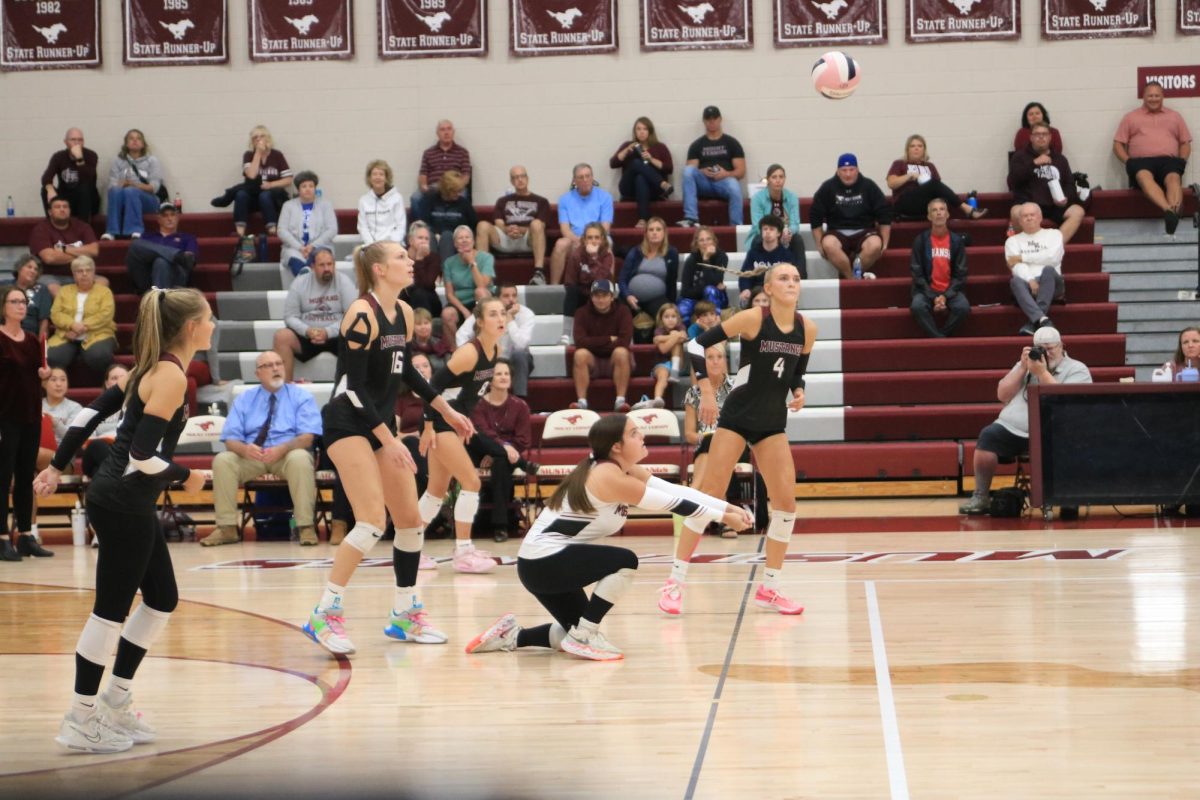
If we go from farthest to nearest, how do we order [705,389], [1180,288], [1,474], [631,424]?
[1180,288] < [1,474] < [705,389] < [631,424]

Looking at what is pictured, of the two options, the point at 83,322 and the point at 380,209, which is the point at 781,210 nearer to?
the point at 380,209

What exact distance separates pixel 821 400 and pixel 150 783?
33.7 ft

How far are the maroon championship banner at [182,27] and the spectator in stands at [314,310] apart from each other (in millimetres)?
4049

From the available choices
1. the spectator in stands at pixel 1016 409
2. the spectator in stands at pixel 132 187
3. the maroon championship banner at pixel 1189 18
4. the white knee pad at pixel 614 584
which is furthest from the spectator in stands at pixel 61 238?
the maroon championship banner at pixel 1189 18

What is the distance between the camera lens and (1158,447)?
35.9 ft

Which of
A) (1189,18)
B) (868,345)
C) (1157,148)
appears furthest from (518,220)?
(1189,18)

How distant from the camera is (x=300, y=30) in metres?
16.5

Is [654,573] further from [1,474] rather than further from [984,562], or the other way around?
[1,474]

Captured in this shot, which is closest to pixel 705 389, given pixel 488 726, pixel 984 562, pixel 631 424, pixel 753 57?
pixel 631 424

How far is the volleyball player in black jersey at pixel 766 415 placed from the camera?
24.6ft

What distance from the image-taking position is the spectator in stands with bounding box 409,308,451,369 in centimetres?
1278

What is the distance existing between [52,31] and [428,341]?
6982mm

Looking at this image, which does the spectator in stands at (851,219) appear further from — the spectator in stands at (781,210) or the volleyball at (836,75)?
the volleyball at (836,75)

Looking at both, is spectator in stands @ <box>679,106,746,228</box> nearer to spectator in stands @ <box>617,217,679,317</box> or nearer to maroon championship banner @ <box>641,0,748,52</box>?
maroon championship banner @ <box>641,0,748,52</box>
